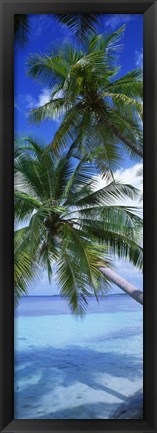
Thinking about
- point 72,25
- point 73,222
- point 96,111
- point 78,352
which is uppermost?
point 72,25

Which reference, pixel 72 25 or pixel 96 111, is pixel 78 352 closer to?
pixel 96 111

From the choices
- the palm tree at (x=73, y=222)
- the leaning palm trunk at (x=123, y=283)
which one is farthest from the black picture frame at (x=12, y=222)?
the leaning palm trunk at (x=123, y=283)

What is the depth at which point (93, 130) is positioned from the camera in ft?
6.72

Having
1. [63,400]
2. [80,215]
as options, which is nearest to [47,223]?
[80,215]

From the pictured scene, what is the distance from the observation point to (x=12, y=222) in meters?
1.06

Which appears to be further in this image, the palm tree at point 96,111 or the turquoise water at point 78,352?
the turquoise water at point 78,352

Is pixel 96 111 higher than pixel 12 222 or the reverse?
higher

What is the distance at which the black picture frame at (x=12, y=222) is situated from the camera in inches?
41.4

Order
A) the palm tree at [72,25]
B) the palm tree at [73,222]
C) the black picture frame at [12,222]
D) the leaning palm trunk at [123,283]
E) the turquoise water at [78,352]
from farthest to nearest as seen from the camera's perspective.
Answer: the turquoise water at [78,352] < the leaning palm trunk at [123,283] < the palm tree at [73,222] < the palm tree at [72,25] < the black picture frame at [12,222]

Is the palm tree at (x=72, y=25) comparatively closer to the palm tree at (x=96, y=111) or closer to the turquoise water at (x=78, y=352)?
the palm tree at (x=96, y=111)

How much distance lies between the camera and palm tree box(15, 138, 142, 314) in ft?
6.62

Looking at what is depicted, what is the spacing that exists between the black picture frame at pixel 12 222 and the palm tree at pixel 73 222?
88 centimetres

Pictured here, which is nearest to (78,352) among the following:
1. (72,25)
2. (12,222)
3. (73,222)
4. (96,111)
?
(73,222)

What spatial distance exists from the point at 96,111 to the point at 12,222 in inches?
45.0
